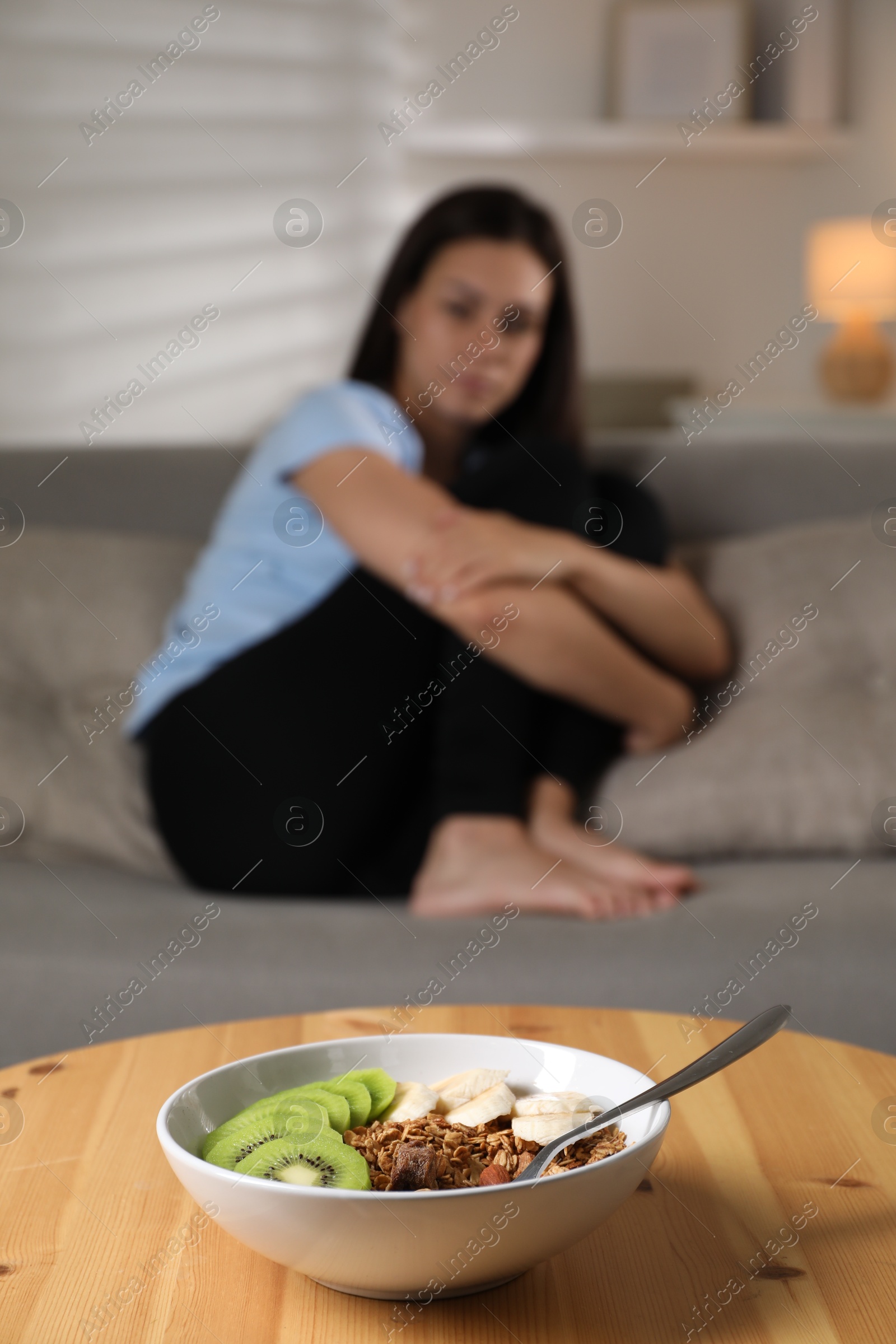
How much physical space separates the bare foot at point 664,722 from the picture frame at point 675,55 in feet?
7.58

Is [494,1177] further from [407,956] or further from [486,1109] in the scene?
[407,956]

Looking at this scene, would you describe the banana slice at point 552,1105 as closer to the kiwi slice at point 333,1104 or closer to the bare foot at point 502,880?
the kiwi slice at point 333,1104

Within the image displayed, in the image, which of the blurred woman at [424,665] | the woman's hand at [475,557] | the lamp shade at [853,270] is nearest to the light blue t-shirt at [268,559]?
the blurred woman at [424,665]

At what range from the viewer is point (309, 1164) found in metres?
0.44

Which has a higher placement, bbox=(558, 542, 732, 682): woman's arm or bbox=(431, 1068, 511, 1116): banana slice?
bbox=(431, 1068, 511, 1116): banana slice

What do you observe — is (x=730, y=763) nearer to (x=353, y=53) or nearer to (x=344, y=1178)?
(x=344, y=1178)

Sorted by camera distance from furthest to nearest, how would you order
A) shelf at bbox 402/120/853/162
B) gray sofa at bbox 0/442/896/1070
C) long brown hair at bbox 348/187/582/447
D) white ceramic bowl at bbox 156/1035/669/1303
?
shelf at bbox 402/120/853/162
long brown hair at bbox 348/187/582/447
gray sofa at bbox 0/442/896/1070
white ceramic bowl at bbox 156/1035/669/1303

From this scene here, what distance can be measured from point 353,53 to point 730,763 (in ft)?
8.43

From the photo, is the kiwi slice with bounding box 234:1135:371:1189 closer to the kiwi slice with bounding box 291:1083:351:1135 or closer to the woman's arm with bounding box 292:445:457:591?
the kiwi slice with bounding box 291:1083:351:1135

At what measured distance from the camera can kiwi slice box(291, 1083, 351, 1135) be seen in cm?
49

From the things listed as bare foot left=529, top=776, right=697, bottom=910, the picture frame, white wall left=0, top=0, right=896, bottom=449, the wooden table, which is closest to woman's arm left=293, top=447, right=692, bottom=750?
bare foot left=529, top=776, right=697, bottom=910

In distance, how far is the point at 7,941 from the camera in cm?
103

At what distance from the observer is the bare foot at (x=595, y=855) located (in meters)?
1.13

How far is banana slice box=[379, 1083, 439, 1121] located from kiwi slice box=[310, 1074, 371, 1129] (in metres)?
0.01
